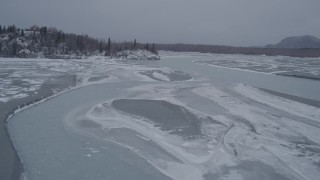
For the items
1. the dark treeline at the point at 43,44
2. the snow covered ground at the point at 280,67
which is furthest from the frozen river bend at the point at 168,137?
the dark treeline at the point at 43,44

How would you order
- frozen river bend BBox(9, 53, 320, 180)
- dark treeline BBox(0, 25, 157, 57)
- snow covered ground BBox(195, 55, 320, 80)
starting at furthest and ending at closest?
dark treeline BBox(0, 25, 157, 57)
snow covered ground BBox(195, 55, 320, 80)
frozen river bend BBox(9, 53, 320, 180)

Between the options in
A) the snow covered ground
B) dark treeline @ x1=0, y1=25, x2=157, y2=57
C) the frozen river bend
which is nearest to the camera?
the frozen river bend

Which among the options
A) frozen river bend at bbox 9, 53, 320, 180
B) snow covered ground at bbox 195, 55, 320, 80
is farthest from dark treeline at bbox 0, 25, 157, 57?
frozen river bend at bbox 9, 53, 320, 180

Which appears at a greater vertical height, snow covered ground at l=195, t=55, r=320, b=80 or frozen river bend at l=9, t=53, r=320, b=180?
snow covered ground at l=195, t=55, r=320, b=80

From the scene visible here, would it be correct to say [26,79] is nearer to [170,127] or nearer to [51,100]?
[51,100]

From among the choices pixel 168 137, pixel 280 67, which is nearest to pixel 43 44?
pixel 280 67

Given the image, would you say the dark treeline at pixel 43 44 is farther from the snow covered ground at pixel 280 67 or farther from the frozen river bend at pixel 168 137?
the frozen river bend at pixel 168 137

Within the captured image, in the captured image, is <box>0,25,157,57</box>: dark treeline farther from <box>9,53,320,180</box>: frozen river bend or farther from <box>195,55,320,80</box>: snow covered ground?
<box>9,53,320,180</box>: frozen river bend

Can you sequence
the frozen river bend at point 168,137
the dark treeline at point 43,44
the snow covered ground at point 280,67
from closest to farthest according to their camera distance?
the frozen river bend at point 168,137, the snow covered ground at point 280,67, the dark treeline at point 43,44
